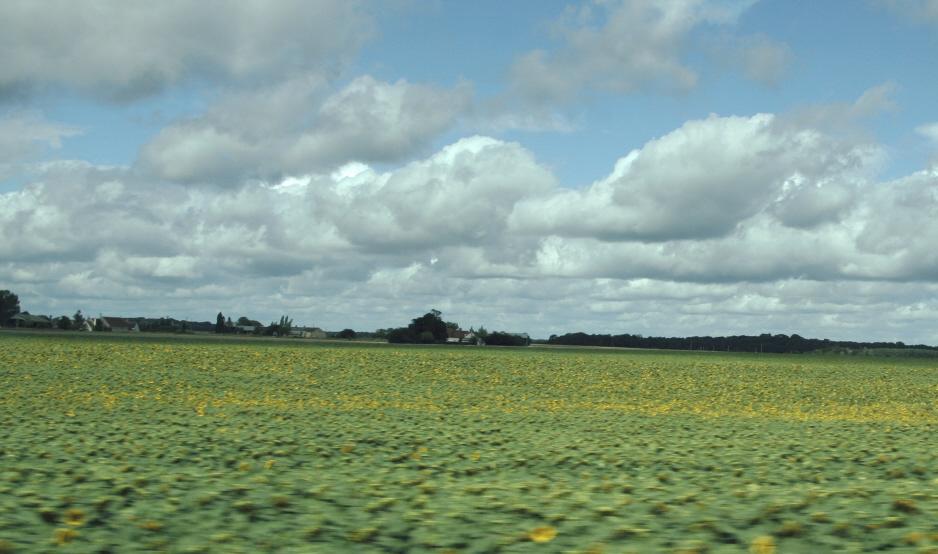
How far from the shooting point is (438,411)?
25.4m

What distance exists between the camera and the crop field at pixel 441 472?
793 cm

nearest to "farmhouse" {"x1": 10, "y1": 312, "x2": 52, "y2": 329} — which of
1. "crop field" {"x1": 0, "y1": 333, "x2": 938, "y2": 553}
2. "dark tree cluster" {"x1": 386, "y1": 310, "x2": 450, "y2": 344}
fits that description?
"dark tree cluster" {"x1": 386, "y1": 310, "x2": 450, "y2": 344}

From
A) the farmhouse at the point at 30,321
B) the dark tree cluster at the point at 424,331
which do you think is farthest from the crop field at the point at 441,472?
the farmhouse at the point at 30,321

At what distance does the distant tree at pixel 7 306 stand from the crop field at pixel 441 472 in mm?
130314

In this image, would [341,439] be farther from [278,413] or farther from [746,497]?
[746,497]

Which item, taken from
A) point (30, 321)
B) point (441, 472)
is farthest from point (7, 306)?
point (441, 472)

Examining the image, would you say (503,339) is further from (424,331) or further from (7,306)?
(7,306)

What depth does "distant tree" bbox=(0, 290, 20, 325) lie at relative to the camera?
148 metres

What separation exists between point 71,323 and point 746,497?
150 meters

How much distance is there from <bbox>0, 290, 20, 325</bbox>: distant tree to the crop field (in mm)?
130314

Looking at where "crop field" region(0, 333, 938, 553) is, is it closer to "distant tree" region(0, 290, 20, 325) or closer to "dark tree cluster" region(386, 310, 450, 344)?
"dark tree cluster" region(386, 310, 450, 344)

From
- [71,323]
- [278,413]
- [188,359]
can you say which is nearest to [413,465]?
[278,413]

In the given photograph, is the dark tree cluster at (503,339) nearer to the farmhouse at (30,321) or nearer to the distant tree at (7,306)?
the farmhouse at (30,321)

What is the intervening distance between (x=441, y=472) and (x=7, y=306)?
158 m
